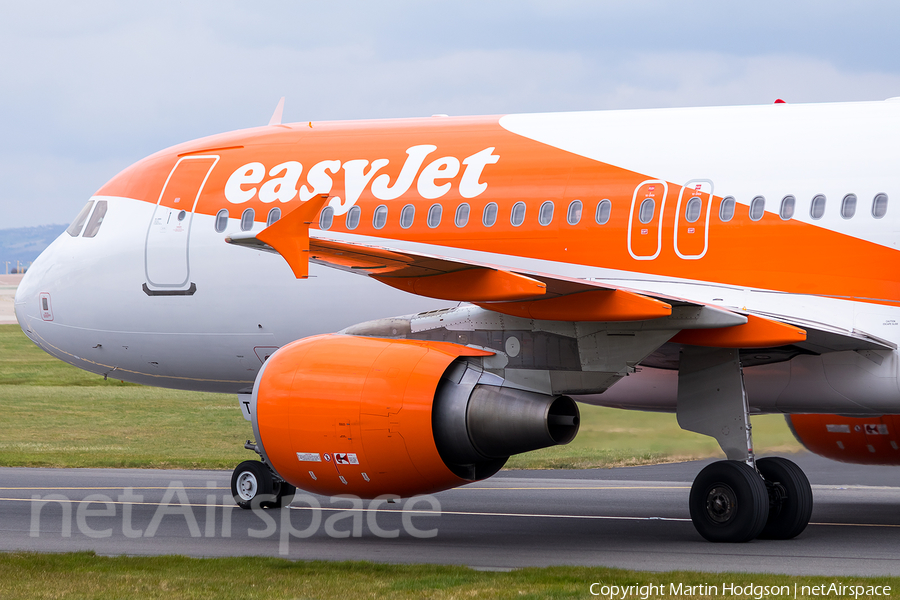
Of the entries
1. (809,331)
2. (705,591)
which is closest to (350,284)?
(809,331)

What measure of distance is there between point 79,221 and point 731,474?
9.25 metres

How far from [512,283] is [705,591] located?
9.07ft

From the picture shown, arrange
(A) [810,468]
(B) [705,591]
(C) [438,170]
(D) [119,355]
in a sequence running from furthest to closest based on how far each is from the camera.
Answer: (A) [810,468]
(D) [119,355]
(C) [438,170]
(B) [705,591]

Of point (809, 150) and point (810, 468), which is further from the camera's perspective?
point (810, 468)

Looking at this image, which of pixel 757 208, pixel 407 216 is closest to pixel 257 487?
pixel 407 216

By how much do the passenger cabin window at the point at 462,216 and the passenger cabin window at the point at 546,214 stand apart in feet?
2.88

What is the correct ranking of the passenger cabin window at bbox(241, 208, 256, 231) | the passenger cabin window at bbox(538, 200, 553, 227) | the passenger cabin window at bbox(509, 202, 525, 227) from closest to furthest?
the passenger cabin window at bbox(538, 200, 553, 227), the passenger cabin window at bbox(509, 202, 525, 227), the passenger cabin window at bbox(241, 208, 256, 231)

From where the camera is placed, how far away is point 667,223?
36.1ft

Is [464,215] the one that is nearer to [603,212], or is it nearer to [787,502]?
[603,212]

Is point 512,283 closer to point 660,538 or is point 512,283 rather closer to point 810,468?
point 660,538

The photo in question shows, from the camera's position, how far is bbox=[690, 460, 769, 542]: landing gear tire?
10320 mm

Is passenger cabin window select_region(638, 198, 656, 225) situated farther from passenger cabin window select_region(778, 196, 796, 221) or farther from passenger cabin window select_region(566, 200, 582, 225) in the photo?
passenger cabin window select_region(778, 196, 796, 221)

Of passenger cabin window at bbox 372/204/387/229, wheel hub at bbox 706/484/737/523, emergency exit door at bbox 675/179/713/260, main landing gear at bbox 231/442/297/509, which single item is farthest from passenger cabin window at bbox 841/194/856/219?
main landing gear at bbox 231/442/297/509

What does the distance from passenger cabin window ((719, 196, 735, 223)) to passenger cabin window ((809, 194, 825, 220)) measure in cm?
74
